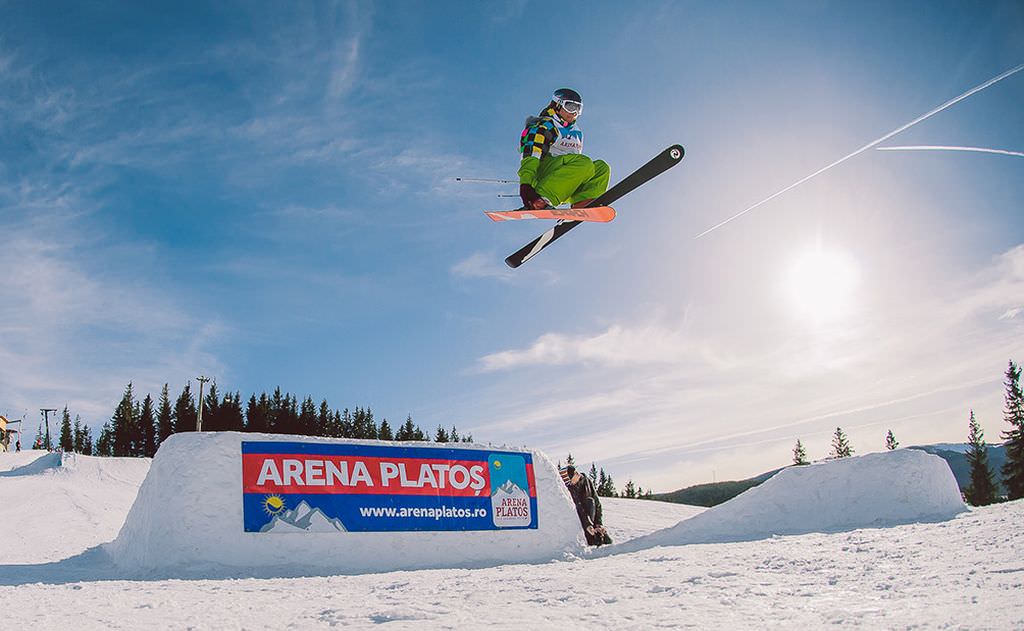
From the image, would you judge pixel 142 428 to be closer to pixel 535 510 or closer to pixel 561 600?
pixel 535 510

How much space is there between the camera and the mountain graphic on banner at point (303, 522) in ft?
32.2

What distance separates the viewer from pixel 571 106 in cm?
701

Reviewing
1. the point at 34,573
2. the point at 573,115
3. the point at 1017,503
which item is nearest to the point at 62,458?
the point at 34,573

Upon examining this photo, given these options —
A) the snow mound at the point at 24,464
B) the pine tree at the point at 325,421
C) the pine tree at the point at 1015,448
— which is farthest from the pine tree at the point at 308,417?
the pine tree at the point at 1015,448

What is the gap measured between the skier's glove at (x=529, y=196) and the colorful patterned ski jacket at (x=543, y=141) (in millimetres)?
63

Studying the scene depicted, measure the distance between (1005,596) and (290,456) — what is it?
8.92m

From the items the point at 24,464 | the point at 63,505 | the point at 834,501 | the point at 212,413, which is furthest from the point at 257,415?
the point at 834,501

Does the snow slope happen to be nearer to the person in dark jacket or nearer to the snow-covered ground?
the snow-covered ground

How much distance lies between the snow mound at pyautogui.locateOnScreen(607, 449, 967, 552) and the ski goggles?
23.0ft

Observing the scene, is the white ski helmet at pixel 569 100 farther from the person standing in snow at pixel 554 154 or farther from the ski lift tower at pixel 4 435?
the ski lift tower at pixel 4 435

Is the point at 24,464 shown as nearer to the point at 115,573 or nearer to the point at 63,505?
the point at 63,505

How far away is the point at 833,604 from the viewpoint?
463 centimetres

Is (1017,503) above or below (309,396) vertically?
below

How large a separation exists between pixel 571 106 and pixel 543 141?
1.49 ft
